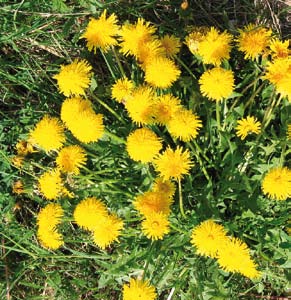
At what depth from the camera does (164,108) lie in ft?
6.14

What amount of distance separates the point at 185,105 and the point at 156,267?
62 cm

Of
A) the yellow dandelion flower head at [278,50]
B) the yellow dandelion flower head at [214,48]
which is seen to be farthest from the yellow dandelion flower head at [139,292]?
the yellow dandelion flower head at [278,50]

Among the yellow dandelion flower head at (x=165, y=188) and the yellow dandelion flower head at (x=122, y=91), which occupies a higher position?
the yellow dandelion flower head at (x=122, y=91)

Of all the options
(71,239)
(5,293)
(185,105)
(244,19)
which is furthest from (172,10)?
(5,293)

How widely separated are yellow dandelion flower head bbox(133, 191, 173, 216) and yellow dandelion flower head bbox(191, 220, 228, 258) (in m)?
0.12

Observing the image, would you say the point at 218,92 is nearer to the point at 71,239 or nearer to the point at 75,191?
the point at 75,191

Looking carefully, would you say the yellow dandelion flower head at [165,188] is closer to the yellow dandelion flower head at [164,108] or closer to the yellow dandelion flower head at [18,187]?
the yellow dandelion flower head at [164,108]

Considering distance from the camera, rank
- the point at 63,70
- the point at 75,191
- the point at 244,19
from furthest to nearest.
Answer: the point at 244,19
the point at 75,191
the point at 63,70

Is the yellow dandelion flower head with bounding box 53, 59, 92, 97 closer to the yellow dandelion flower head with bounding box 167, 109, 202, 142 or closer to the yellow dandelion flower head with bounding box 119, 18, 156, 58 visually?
the yellow dandelion flower head with bounding box 119, 18, 156, 58

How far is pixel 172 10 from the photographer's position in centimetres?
241

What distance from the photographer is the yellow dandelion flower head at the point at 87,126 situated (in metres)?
1.87

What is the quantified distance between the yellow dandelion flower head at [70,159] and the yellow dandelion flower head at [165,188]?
280mm

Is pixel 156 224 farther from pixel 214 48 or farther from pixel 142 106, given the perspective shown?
pixel 214 48

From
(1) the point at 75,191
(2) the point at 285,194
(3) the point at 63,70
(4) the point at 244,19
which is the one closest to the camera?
(2) the point at 285,194
